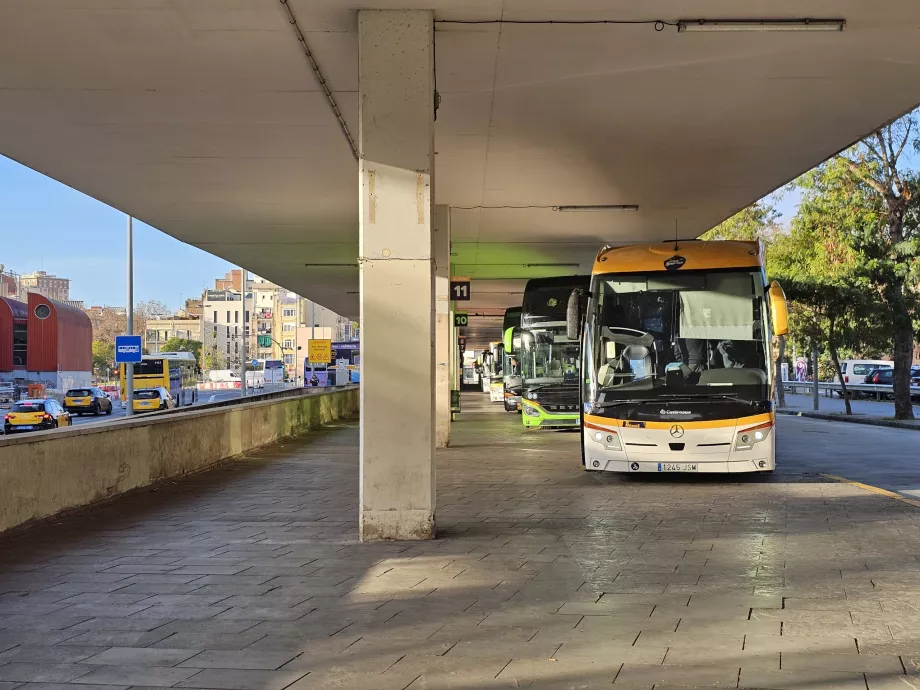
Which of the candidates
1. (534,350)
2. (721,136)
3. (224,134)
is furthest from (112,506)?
(534,350)

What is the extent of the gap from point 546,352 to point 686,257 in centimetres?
1279

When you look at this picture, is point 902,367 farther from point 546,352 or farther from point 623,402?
point 623,402

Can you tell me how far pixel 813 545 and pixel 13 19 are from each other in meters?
8.59

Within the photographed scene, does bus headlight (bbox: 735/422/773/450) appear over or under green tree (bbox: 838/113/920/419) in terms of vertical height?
under

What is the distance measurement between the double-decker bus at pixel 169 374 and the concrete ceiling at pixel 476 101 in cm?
3934

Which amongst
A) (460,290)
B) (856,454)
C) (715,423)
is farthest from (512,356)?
(715,423)

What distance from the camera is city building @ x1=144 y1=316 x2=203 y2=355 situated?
418ft

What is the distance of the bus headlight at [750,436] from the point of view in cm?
1441

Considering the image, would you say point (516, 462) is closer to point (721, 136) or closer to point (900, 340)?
point (721, 136)

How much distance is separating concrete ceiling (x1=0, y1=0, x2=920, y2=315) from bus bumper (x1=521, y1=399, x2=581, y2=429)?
6877 millimetres

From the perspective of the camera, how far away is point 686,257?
50.7ft

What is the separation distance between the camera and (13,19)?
31.6 feet

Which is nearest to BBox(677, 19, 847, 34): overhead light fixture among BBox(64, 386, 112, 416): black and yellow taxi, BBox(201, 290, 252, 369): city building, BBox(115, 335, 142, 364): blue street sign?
BBox(115, 335, 142, 364): blue street sign

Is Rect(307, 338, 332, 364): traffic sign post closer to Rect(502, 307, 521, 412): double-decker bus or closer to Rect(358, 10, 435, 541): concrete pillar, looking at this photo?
Rect(502, 307, 521, 412): double-decker bus
